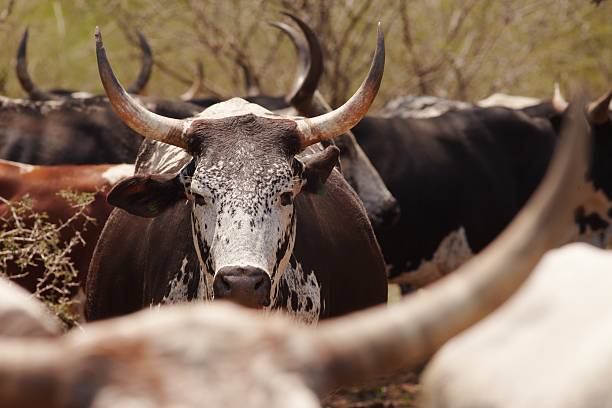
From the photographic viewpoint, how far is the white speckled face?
12.6 feet

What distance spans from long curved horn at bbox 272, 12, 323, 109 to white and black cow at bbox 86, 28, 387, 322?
1.54 metres

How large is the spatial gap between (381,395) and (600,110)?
3113mm

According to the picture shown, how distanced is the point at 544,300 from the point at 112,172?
14.3ft

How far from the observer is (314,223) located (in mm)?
4727

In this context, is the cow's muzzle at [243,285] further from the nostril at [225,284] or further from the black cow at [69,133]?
the black cow at [69,133]

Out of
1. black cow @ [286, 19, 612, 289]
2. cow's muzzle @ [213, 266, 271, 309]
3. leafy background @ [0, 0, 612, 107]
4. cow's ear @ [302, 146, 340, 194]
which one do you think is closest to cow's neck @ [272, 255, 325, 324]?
cow's ear @ [302, 146, 340, 194]

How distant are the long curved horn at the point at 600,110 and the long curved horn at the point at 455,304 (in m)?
7.21

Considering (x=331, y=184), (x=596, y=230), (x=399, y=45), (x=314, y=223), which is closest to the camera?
(x=314, y=223)

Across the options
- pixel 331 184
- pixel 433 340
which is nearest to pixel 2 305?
pixel 433 340

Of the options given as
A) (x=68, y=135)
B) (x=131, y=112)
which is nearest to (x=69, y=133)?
(x=68, y=135)

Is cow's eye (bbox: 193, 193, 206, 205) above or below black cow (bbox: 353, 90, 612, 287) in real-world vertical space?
above

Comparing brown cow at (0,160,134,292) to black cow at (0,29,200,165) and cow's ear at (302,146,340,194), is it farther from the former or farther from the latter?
cow's ear at (302,146,340,194)

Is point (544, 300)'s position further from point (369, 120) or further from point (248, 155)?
point (369, 120)

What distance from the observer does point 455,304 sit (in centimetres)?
168
